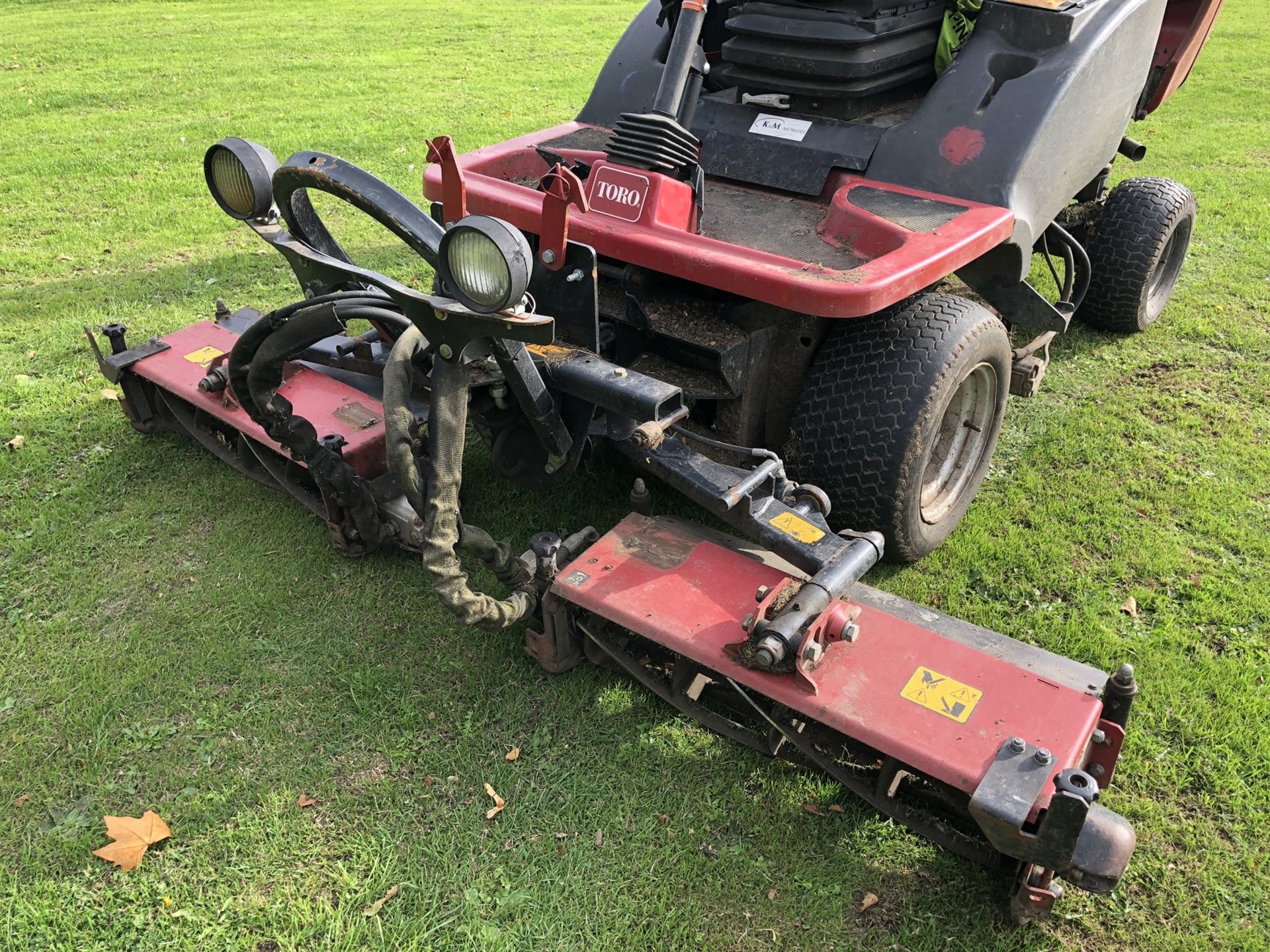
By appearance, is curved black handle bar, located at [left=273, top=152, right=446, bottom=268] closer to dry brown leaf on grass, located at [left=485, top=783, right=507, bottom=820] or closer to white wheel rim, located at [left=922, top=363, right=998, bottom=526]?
dry brown leaf on grass, located at [left=485, top=783, right=507, bottom=820]

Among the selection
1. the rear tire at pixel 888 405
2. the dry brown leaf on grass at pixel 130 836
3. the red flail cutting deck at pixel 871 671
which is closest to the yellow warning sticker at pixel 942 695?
the red flail cutting deck at pixel 871 671

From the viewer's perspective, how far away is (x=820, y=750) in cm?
227

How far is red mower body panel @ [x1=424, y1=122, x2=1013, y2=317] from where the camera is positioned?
246 centimetres

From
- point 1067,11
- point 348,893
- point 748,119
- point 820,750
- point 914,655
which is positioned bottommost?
point 348,893

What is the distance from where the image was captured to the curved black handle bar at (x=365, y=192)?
1961 millimetres

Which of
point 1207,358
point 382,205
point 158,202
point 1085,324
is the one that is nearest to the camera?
point 382,205

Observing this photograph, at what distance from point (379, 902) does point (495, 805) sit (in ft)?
1.13

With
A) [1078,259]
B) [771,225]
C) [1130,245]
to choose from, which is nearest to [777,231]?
[771,225]

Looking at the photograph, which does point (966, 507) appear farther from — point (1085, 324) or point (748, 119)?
point (1085, 324)

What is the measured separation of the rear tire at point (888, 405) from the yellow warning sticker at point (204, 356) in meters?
2.11

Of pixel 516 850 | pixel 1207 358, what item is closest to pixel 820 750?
pixel 516 850

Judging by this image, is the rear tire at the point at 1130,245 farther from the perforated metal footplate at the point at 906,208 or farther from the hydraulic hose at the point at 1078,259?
the perforated metal footplate at the point at 906,208

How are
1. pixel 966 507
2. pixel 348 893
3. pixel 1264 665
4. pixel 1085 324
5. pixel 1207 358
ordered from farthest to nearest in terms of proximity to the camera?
pixel 1085 324 → pixel 1207 358 → pixel 966 507 → pixel 1264 665 → pixel 348 893

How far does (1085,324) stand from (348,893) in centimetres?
419
